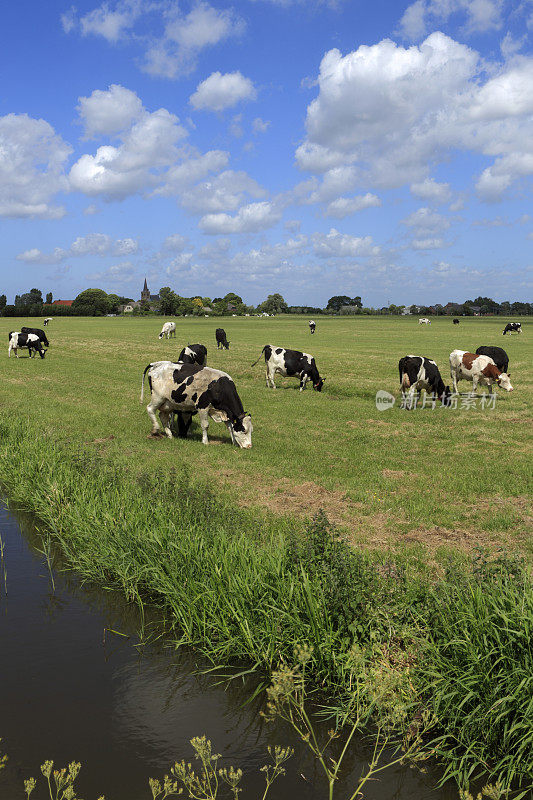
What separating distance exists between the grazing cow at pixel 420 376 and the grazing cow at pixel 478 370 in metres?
2.13

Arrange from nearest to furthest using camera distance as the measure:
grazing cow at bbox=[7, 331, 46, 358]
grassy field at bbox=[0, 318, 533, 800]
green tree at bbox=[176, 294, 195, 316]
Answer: grassy field at bbox=[0, 318, 533, 800] → grazing cow at bbox=[7, 331, 46, 358] → green tree at bbox=[176, 294, 195, 316]

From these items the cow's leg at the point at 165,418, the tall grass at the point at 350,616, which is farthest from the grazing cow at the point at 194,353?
the tall grass at the point at 350,616

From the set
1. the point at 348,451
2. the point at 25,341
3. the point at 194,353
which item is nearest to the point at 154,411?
the point at 348,451

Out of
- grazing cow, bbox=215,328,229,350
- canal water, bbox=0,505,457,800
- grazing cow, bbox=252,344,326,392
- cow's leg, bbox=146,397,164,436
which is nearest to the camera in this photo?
canal water, bbox=0,505,457,800

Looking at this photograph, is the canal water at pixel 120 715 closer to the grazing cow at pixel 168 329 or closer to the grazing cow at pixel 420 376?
the grazing cow at pixel 420 376

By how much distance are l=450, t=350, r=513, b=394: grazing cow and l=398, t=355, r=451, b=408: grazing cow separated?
7.00 ft

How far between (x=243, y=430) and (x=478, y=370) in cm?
1242

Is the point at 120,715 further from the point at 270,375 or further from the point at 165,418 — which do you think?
the point at 270,375

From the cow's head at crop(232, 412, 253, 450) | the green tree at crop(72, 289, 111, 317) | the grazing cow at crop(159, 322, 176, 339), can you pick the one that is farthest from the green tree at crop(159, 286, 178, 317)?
the cow's head at crop(232, 412, 253, 450)

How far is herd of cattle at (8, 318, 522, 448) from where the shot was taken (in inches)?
554

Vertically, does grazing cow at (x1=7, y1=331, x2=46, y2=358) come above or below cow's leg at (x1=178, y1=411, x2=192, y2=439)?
above

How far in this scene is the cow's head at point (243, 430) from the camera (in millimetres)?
13750

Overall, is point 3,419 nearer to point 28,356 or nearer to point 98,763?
point 98,763

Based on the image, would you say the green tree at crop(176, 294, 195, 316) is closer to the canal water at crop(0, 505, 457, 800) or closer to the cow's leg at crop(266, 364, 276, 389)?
the cow's leg at crop(266, 364, 276, 389)
